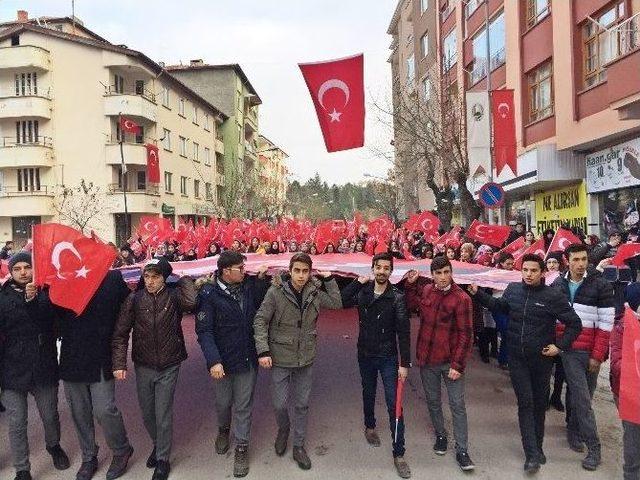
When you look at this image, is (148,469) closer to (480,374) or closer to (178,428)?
(178,428)

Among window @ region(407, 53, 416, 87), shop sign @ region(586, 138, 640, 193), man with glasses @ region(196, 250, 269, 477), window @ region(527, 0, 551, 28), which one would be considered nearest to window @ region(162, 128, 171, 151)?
window @ region(407, 53, 416, 87)

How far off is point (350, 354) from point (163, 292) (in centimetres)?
400

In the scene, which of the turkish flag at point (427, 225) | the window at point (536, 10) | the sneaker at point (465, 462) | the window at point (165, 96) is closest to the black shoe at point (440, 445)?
the sneaker at point (465, 462)

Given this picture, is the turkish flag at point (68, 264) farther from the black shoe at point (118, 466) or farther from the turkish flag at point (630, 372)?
the turkish flag at point (630, 372)

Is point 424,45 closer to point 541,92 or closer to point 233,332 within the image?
point 541,92

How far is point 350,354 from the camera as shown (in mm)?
8086

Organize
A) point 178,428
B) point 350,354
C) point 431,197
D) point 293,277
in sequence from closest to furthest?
point 293,277 < point 178,428 < point 350,354 < point 431,197

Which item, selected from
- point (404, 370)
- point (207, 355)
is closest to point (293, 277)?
point (207, 355)

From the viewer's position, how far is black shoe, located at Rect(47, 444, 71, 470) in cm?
479

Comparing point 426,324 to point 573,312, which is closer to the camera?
point 573,312

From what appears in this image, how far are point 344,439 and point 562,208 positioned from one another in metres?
15.9

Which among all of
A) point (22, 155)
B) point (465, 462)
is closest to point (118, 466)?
point (465, 462)

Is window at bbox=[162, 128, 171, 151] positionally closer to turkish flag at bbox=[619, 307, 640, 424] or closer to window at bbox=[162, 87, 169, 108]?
window at bbox=[162, 87, 169, 108]

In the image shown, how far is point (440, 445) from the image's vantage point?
16.1 feet
